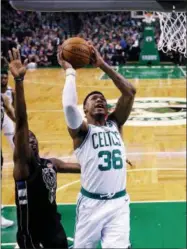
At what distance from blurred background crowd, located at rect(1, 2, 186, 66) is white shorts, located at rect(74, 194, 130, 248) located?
16.3 m

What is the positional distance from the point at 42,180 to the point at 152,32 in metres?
17.4

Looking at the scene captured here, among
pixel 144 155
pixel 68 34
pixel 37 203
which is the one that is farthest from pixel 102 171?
pixel 68 34

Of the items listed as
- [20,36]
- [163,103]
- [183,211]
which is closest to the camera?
[183,211]

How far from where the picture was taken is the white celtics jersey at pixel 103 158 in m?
3.03

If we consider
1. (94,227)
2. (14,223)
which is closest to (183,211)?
(14,223)

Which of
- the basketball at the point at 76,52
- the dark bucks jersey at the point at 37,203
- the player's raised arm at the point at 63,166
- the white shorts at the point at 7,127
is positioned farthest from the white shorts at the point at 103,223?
the white shorts at the point at 7,127

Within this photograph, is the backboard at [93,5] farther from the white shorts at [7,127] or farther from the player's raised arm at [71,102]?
the white shorts at [7,127]

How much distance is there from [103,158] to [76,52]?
709mm

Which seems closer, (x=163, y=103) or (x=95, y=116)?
(x=95, y=116)

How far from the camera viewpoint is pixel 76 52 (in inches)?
101

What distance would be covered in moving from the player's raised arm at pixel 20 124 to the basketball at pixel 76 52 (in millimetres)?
245

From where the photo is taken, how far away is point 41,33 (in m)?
21.8

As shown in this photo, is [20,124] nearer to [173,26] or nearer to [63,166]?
[63,166]

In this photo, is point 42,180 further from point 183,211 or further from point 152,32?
point 152,32
